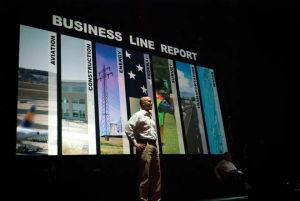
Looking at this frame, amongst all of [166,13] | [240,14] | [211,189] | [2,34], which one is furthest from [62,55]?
[240,14]

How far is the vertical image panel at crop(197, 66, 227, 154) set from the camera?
5590mm

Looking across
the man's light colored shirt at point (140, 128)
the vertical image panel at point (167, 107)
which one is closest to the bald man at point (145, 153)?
the man's light colored shirt at point (140, 128)

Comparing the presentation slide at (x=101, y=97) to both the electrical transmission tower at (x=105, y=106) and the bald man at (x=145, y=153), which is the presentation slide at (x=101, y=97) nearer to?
the electrical transmission tower at (x=105, y=106)

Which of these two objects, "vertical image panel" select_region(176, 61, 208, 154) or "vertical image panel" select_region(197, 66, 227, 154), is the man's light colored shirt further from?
"vertical image panel" select_region(197, 66, 227, 154)

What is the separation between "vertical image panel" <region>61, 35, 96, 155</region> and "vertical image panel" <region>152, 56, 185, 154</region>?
1344 millimetres

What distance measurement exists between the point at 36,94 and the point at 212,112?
11.6 ft

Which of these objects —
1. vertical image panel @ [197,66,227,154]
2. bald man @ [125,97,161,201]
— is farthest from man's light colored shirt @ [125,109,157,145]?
vertical image panel @ [197,66,227,154]

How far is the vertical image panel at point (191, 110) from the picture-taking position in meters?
5.28

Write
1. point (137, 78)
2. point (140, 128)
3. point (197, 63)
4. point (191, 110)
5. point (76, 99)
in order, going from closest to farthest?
point (140, 128)
point (76, 99)
point (137, 78)
point (191, 110)
point (197, 63)

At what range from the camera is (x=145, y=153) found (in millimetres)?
3383

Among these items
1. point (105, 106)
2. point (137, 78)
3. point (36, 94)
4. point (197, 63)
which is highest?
point (197, 63)

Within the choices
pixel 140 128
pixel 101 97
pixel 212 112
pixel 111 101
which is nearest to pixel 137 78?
pixel 111 101

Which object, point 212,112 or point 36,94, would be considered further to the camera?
point 212,112

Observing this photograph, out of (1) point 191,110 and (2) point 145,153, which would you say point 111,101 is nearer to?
(2) point 145,153
